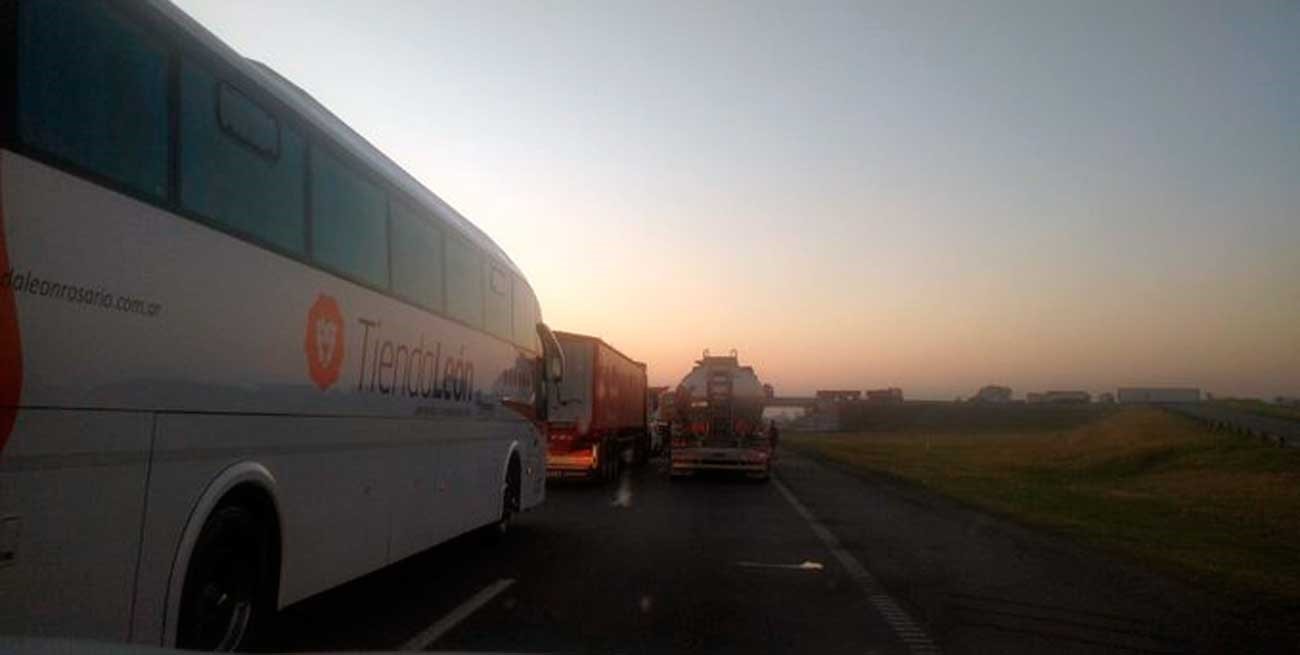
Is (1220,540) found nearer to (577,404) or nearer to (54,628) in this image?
(577,404)

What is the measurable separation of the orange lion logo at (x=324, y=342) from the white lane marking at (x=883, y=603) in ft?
15.1

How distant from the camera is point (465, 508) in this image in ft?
40.4

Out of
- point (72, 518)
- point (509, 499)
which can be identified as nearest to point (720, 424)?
point (509, 499)

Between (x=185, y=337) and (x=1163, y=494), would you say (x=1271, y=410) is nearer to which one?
(x=1163, y=494)

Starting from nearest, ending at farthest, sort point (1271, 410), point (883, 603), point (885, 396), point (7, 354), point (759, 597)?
point (7, 354) < point (883, 603) < point (759, 597) < point (1271, 410) < point (885, 396)

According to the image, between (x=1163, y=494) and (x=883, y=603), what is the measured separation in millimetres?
23455

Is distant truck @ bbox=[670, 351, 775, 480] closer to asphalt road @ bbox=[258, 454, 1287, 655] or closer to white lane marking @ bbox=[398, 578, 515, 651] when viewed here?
asphalt road @ bbox=[258, 454, 1287, 655]

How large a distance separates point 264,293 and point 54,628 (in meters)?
2.56

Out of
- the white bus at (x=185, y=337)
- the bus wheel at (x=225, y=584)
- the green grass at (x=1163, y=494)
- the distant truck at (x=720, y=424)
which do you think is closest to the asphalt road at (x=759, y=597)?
the white bus at (x=185, y=337)

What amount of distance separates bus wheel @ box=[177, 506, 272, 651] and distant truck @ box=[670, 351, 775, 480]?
76.7ft

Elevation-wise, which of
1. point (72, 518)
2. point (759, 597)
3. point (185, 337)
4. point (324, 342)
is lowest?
point (759, 597)

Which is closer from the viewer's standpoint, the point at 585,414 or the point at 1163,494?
the point at 585,414

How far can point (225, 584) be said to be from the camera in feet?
21.8

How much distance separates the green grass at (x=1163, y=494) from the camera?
14711 millimetres
